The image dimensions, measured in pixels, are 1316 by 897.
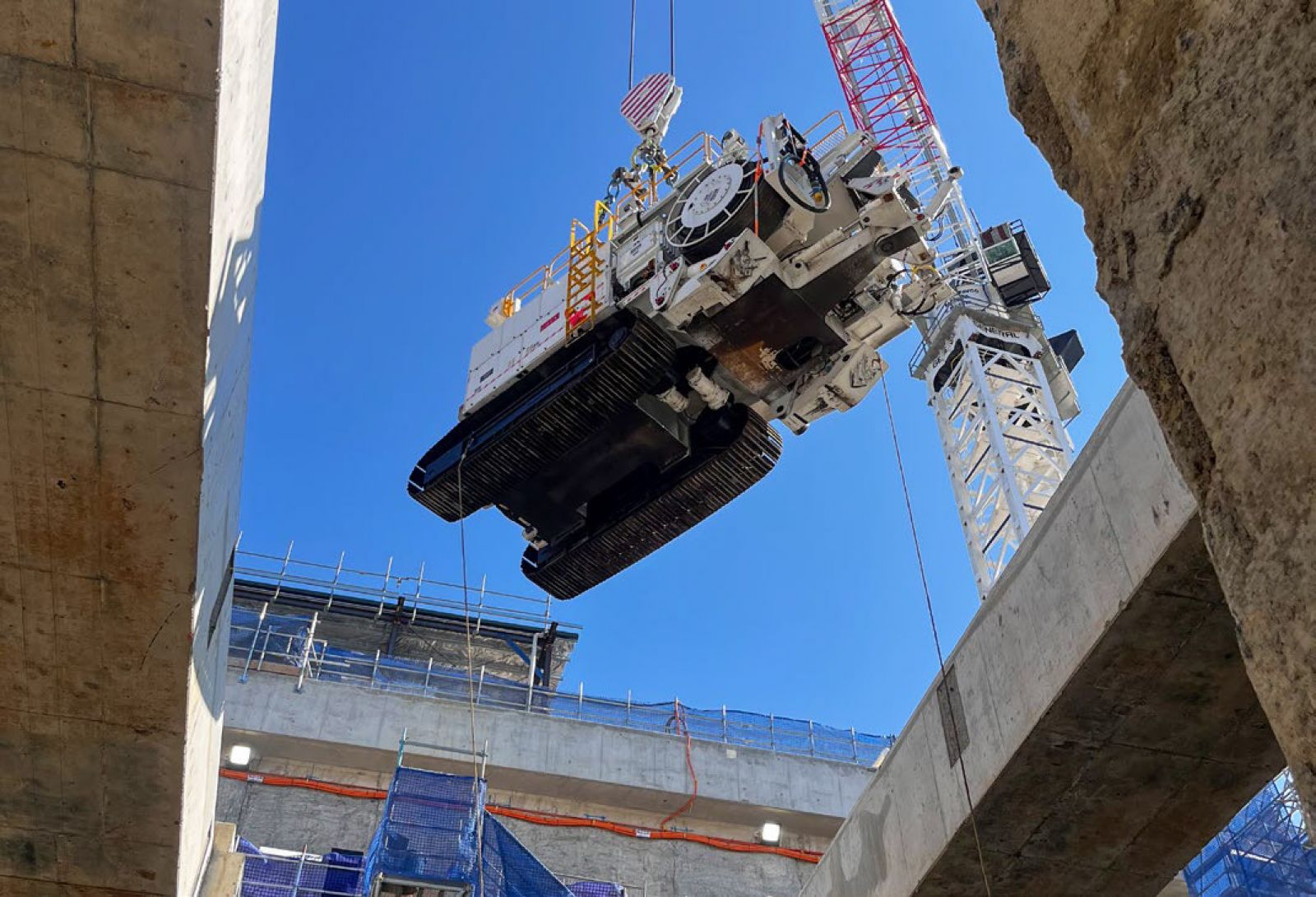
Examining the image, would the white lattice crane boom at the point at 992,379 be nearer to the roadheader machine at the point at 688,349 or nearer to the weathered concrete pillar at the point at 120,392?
the roadheader machine at the point at 688,349

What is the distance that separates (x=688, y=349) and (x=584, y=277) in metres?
1.61

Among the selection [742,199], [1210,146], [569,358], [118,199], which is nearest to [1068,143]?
[1210,146]

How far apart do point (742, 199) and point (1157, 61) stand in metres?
8.75

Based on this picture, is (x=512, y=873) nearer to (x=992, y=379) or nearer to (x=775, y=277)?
(x=775, y=277)

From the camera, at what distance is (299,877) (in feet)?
52.9

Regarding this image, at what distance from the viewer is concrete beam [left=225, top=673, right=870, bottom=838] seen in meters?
22.4

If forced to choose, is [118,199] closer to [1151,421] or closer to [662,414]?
[1151,421]

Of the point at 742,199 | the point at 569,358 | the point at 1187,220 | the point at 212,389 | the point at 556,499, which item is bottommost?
the point at 1187,220

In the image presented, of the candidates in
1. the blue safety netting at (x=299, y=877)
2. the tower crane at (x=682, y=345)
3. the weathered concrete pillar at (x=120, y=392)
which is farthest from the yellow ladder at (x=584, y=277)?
the blue safety netting at (x=299, y=877)

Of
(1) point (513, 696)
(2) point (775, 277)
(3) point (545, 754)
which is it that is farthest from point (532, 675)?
(2) point (775, 277)

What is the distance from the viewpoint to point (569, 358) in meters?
11.4

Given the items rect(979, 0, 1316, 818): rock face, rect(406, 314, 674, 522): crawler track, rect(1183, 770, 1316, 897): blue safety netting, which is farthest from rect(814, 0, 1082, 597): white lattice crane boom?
rect(979, 0, 1316, 818): rock face

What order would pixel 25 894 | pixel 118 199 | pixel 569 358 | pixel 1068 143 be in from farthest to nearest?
pixel 569 358 → pixel 25 894 → pixel 118 199 → pixel 1068 143

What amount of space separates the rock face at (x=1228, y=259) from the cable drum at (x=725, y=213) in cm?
837
